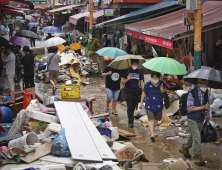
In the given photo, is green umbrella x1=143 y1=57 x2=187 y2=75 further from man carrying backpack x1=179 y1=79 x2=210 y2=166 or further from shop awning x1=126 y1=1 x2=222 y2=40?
shop awning x1=126 y1=1 x2=222 y2=40

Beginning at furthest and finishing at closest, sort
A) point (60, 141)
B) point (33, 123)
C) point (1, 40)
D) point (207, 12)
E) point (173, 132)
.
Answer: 1. point (1, 40)
2. point (207, 12)
3. point (173, 132)
4. point (33, 123)
5. point (60, 141)

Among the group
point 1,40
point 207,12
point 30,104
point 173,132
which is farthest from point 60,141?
point 1,40

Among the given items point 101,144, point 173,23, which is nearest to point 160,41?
point 173,23

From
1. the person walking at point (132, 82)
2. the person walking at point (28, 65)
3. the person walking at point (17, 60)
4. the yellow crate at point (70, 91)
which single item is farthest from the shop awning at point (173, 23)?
the person walking at point (17, 60)

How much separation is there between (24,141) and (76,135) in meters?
0.94

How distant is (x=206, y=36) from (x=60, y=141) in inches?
419

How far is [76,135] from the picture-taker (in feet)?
19.7

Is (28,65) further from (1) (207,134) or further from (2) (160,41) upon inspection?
(1) (207,134)

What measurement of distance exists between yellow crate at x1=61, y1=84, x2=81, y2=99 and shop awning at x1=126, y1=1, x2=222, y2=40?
3.35m

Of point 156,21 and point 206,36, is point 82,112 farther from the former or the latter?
point 206,36

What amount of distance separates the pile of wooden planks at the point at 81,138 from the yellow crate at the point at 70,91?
122 cm

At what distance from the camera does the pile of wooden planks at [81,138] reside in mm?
5277

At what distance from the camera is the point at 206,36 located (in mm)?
14367

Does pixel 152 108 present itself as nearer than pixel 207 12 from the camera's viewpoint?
Yes
